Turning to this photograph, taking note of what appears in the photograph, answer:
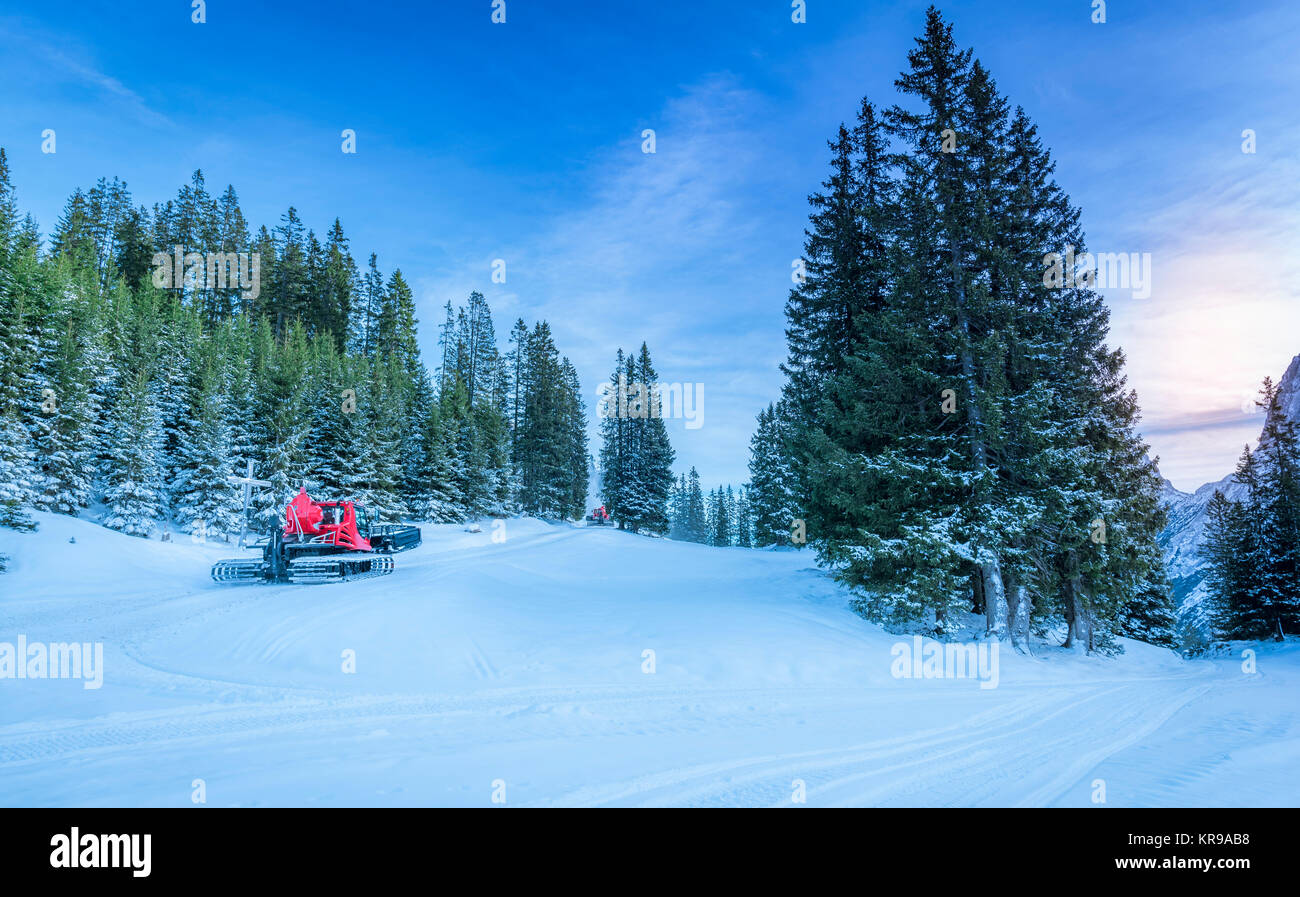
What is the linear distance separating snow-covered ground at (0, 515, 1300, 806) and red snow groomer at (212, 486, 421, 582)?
4.48ft

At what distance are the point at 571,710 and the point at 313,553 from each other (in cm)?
1521

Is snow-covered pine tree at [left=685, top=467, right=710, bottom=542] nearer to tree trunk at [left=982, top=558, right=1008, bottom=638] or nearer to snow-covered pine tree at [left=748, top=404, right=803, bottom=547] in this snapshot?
snow-covered pine tree at [left=748, top=404, right=803, bottom=547]

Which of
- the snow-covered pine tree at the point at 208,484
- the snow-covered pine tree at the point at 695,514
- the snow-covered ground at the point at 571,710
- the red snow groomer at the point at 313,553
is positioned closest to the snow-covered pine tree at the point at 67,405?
the snow-covered pine tree at the point at 208,484

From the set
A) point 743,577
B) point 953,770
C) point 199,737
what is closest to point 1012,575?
point 743,577

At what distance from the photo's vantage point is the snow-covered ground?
5.13m

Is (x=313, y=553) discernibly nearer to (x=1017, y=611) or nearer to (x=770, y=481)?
(x=1017, y=611)

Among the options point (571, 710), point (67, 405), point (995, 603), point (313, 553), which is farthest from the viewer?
point (67, 405)

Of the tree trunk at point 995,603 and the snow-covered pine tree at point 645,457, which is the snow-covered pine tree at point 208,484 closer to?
the snow-covered pine tree at point 645,457

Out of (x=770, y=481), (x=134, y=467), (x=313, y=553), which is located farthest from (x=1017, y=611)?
(x=134, y=467)

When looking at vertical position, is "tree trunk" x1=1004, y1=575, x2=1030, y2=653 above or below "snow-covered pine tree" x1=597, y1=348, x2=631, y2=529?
below

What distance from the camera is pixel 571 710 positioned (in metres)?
7.66

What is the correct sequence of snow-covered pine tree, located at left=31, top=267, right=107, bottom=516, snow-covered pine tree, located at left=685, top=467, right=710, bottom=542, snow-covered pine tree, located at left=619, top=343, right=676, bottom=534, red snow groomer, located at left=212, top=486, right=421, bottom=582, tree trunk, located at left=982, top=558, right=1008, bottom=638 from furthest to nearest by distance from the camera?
snow-covered pine tree, located at left=685, top=467, right=710, bottom=542, snow-covered pine tree, located at left=619, top=343, right=676, bottom=534, snow-covered pine tree, located at left=31, top=267, right=107, bottom=516, red snow groomer, located at left=212, top=486, right=421, bottom=582, tree trunk, located at left=982, top=558, right=1008, bottom=638

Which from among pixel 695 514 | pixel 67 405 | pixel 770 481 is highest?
pixel 67 405

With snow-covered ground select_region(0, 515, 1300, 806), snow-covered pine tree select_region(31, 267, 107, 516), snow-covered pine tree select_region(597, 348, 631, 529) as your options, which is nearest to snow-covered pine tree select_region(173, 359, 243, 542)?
snow-covered pine tree select_region(31, 267, 107, 516)
